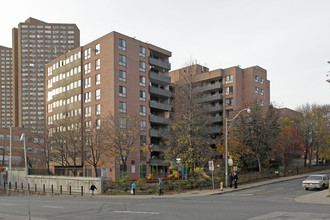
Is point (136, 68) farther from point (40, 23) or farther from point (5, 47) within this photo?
point (5, 47)

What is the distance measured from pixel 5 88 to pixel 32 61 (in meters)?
43.4

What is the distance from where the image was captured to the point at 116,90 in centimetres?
6062

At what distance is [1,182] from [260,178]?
128 feet

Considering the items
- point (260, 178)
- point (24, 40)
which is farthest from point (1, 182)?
point (24, 40)

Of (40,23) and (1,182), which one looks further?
(40,23)

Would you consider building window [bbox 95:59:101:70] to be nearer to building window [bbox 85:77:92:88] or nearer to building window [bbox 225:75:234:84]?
building window [bbox 85:77:92:88]

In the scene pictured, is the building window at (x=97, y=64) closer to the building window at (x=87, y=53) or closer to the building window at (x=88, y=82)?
the building window at (x=88, y=82)

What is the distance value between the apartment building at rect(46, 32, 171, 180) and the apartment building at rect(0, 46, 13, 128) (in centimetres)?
12384

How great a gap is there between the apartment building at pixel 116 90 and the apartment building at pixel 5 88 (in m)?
124

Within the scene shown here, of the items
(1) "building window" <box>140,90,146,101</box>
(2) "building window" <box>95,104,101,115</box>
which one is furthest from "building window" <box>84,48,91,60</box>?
(1) "building window" <box>140,90,146,101</box>

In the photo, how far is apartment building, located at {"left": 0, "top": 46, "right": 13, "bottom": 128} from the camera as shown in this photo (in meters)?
185

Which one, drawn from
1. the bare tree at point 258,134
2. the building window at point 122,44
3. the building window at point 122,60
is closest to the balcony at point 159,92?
the building window at point 122,60

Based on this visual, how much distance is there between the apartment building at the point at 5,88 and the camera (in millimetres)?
184875

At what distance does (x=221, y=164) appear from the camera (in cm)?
5900
